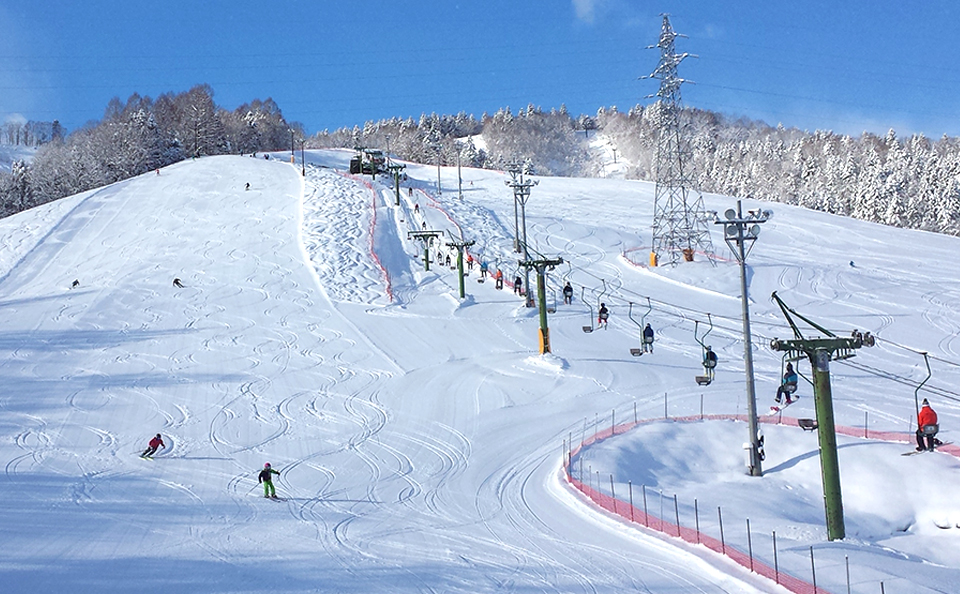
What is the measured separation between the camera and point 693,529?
12.4 meters

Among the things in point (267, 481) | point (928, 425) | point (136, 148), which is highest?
point (136, 148)

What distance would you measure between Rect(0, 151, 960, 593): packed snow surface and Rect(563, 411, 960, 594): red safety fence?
0.23 metres

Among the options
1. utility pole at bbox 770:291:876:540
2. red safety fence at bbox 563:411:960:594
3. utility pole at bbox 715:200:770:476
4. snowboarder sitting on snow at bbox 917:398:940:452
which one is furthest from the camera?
utility pole at bbox 715:200:770:476

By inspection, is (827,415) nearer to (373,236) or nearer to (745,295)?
(745,295)

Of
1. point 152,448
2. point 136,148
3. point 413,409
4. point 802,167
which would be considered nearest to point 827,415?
point 413,409

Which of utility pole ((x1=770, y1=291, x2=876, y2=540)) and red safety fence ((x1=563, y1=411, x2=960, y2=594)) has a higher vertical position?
utility pole ((x1=770, y1=291, x2=876, y2=540))

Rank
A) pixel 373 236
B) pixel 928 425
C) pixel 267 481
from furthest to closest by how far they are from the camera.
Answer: pixel 373 236 < pixel 267 481 < pixel 928 425

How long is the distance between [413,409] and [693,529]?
11.2 meters

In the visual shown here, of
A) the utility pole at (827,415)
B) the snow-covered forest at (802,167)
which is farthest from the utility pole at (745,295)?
the snow-covered forest at (802,167)

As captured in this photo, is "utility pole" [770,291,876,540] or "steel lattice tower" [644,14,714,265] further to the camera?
"steel lattice tower" [644,14,714,265]

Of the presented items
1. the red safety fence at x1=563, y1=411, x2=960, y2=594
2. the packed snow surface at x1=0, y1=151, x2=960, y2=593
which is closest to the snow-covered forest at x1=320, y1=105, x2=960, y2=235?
the packed snow surface at x1=0, y1=151, x2=960, y2=593

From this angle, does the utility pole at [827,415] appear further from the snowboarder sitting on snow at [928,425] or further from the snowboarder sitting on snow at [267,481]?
the snowboarder sitting on snow at [267,481]

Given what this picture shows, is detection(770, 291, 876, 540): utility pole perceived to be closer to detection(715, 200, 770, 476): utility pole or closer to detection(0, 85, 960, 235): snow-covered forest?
detection(715, 200, 770, 476): utility pole

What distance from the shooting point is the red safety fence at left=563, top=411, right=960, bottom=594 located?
10.1 metres
